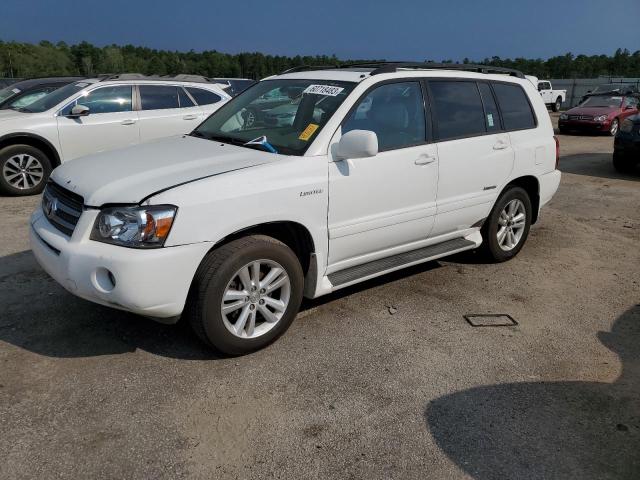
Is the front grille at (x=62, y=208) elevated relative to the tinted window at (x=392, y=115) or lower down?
lower down

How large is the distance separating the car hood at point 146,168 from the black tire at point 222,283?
1.56 feet

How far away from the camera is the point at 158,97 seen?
346 inches

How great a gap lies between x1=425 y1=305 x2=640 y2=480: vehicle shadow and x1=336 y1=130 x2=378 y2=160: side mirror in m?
1.60

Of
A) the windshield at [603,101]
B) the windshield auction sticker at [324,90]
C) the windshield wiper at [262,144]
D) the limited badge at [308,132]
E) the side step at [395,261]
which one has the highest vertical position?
the windshield auction sticker at [324,90]

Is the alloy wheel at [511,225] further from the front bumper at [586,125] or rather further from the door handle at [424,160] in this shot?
the front bumper at [586,125]

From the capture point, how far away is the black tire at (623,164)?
10961 millimetres

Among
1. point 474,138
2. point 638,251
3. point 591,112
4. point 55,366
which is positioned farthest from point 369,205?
point 591,112

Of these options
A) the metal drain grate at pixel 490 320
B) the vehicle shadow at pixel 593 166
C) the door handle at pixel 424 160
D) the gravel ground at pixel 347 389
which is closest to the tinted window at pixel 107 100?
the gravel ground at pixel 347 389

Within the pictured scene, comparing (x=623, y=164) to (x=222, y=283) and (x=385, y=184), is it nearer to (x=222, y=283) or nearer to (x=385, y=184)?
(x=385, y=184)

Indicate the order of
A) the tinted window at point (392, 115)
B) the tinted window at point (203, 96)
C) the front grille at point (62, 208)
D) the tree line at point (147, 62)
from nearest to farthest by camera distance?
the front grille at point (62, 208)
the tinted window at point (392, 115)
the tinted window at point (203, 96)
the tree line at point (147, 62)

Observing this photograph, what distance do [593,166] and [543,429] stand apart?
10541 millimetres

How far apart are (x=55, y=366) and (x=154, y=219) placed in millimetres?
1194

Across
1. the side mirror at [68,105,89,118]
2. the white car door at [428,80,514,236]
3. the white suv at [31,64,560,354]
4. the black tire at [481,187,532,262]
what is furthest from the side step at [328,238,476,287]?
the side mirror at [68,105,89,118]

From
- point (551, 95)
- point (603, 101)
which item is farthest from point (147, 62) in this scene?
point (603, 101)
